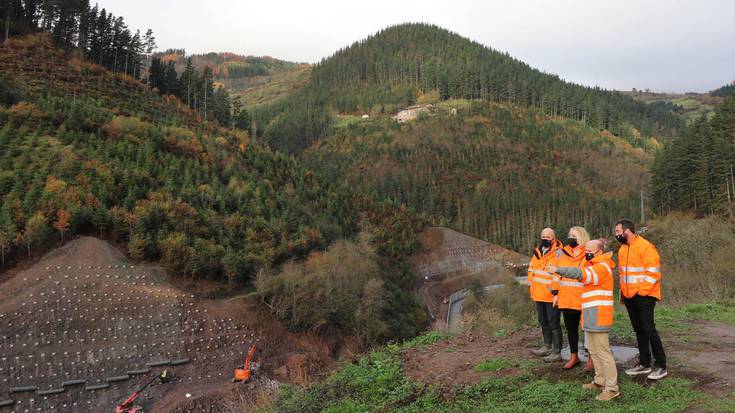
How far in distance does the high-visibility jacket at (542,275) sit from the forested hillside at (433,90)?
11554 cm

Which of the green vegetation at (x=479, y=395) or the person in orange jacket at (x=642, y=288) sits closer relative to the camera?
the green vegetation at (x=479, y=395)

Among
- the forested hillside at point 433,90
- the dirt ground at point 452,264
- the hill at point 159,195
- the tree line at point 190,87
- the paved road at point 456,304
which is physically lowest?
the paved road at point 456,304

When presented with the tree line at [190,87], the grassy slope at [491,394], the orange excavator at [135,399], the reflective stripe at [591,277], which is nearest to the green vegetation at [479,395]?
the grassy slope at [491,394]

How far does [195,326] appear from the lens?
28141 millimetres

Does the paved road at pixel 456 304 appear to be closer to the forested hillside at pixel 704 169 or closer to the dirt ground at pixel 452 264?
the dirt ground at pixel 452 264

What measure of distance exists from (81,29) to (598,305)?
81.8 m

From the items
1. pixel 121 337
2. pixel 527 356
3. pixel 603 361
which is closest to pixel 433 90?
pixel 121 337

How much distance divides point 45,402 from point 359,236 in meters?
33.4

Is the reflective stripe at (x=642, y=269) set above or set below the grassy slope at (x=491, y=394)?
above

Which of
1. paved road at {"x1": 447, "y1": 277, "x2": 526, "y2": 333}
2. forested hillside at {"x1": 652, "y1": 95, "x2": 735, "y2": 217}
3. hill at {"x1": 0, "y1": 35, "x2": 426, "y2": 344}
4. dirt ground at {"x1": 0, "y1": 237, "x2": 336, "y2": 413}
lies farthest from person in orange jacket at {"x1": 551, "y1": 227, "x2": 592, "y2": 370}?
forested hillside at {"x1": 652, "y1": 95, "x2": 735, "y2": 217}

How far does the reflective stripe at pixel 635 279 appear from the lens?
22.7 feet

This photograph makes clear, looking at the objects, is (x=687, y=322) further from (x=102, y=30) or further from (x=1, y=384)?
(x=102, y=30)

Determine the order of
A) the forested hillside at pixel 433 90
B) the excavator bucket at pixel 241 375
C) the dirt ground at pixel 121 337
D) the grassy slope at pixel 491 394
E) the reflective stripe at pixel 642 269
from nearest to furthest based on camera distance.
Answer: the grassy slope at pixel 491 394
the reflective stripe at pixel 642 269
the dirt ground at pixel 121 337
the excavator bucket at pixel 241 375
the forested hillside at pixel 433 90

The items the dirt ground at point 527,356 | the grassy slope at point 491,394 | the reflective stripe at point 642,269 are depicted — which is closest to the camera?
the grassy slope at point 491,394
